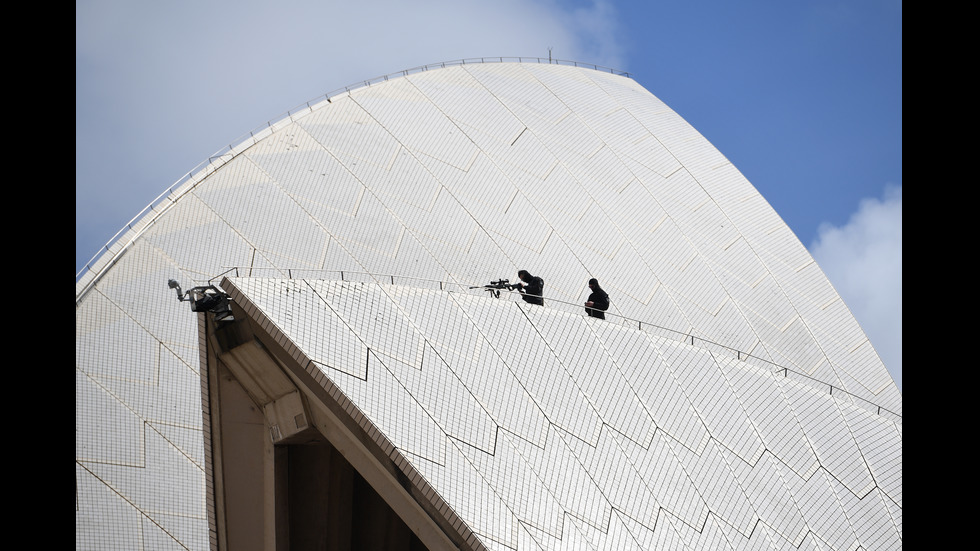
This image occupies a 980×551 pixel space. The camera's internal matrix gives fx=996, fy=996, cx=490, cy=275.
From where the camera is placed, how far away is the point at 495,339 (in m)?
11.7

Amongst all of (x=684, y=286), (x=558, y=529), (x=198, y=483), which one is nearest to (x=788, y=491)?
(x=558, y=529)

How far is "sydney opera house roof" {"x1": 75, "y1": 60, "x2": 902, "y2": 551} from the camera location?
10.2 meters

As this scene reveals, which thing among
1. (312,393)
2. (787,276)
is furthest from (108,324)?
(787,276)

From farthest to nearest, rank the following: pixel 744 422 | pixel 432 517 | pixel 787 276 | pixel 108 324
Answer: pixel 787 276
pixel 108 324
pixel 744 422
pixel 432 517

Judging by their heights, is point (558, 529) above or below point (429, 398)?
below

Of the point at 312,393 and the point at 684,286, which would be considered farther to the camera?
the point at 684,286

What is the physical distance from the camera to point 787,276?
72.5 feet

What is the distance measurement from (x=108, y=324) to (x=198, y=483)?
340 cm

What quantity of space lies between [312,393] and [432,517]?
1679 mm

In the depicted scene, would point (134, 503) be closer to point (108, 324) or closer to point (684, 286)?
point (108, 324)

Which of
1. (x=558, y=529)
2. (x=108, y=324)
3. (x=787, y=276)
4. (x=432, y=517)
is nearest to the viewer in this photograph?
(x=432, y=517)

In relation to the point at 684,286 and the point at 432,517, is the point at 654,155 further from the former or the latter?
the point at 432,517

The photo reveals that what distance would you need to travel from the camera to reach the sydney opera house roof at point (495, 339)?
A: 10156 mm
